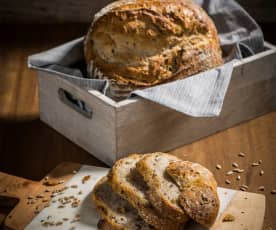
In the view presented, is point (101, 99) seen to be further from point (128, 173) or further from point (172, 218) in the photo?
point (172, 218)

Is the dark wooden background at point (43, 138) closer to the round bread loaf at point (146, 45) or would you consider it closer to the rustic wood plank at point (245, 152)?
the rustic wood plank at point (245, 152)

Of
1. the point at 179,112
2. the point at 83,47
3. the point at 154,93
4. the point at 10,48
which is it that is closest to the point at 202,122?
the point at 179,112

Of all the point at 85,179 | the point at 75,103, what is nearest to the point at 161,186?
the point at 85,179

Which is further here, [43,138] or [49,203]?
[43,138]

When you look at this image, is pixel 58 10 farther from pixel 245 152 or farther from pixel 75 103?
pixel 245 152

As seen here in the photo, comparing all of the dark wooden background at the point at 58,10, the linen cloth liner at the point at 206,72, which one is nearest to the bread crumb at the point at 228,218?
the linen cloth liner at the point at 206,72

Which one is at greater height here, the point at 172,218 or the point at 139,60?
the point at 139,60

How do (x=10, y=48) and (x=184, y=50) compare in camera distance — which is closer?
(x=184, y=50)
